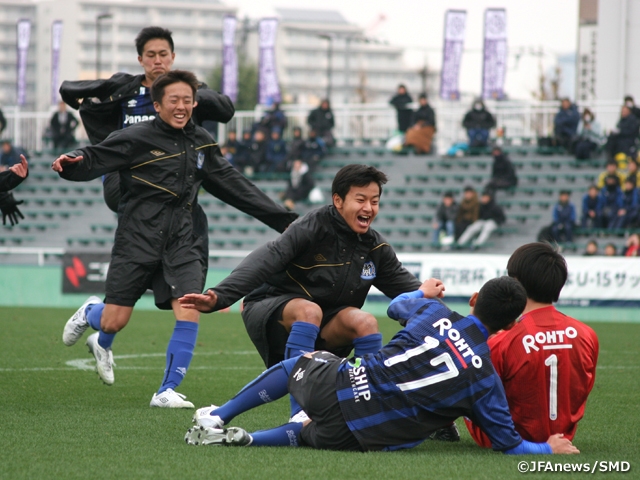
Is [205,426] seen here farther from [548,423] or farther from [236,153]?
[236,153]

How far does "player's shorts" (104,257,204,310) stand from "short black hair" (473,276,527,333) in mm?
2539

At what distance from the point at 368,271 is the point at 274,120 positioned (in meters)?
20.7

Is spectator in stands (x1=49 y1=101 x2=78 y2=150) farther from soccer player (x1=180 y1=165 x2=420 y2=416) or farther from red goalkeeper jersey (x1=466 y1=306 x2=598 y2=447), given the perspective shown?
red goalkeeper jersey (x1=466 y1=306 x2=598 y2=447)

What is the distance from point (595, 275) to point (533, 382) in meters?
12.7

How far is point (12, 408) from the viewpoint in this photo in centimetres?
626

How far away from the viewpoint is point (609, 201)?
20.3m

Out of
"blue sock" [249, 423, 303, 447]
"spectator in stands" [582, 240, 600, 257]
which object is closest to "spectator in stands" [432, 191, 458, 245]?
"spectator in stands" [582, 240, 600, 257]

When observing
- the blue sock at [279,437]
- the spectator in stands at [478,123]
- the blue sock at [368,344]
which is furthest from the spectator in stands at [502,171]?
the blue sock at [279,437]

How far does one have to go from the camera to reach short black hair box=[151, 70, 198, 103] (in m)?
6.54

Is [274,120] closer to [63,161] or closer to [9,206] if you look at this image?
[9,206]

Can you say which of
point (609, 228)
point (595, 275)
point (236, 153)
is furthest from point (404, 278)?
point (236, 153)

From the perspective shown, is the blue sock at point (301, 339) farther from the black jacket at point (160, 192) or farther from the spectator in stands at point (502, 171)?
the spectator in stands at point (502, 171)

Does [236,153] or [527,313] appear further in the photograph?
[236,153]

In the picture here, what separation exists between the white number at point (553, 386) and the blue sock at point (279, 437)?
4.13ft
